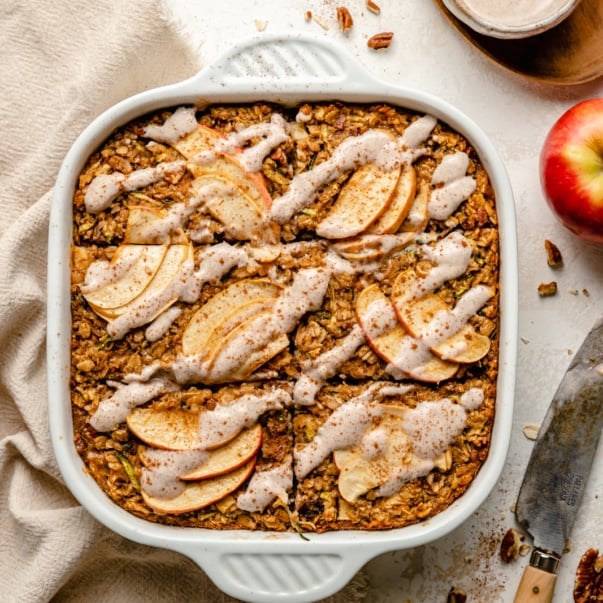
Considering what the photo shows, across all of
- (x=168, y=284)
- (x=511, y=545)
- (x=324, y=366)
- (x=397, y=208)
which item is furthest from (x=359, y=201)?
(x=511, y=545)

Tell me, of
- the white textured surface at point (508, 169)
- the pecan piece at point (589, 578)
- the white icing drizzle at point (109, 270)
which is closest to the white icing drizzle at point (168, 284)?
the white icing drizzle at point (109, 270)

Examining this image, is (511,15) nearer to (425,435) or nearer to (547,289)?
(547,289)

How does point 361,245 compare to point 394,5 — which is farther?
point 394,5

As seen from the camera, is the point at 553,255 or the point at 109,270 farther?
the point at 553,255

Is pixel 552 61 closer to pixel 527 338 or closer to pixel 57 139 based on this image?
pixel 527 338

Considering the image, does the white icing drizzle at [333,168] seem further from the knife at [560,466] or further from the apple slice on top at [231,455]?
the knife at [560,466]

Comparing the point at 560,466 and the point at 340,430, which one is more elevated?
the point at 340,430

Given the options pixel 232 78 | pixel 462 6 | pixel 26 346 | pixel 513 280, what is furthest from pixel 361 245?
pixel 26 346
